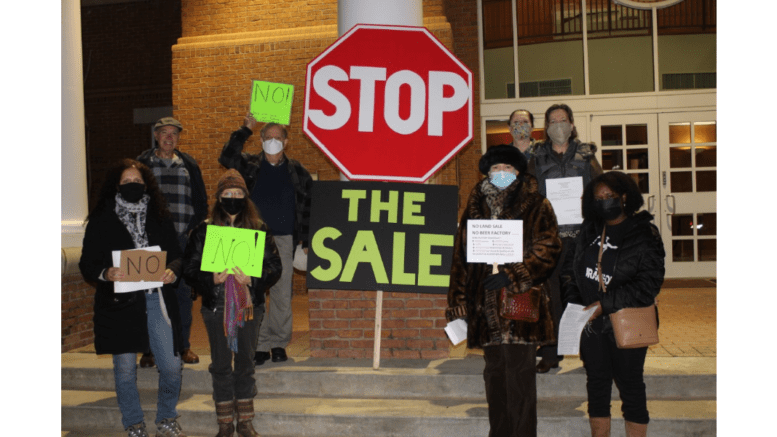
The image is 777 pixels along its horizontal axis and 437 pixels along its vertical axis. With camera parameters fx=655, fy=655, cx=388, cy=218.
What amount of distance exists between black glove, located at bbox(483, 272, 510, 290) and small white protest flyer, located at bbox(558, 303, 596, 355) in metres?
0.42

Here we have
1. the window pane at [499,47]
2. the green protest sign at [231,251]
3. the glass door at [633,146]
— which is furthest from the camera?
the window pane at [499,47]

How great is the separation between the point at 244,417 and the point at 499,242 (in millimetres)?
2097

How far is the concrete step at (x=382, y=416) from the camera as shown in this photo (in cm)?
447

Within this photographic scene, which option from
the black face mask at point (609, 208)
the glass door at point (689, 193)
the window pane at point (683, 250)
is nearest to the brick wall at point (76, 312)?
the black face mask at point (609, 208)

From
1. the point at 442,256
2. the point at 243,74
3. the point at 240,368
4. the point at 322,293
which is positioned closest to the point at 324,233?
the point at 322,293

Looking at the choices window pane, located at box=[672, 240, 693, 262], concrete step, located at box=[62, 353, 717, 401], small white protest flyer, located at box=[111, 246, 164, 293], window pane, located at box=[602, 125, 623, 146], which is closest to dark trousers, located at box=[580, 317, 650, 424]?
concrete step, located at box=[62, 353, 717, 401]

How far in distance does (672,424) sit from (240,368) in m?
2.91

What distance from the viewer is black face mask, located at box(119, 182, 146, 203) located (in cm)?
436

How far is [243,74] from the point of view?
31.6 feet

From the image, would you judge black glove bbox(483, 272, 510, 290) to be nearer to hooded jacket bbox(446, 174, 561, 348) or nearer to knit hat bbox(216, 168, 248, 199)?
hooded jacket bbox(446, 174, 561, 348)

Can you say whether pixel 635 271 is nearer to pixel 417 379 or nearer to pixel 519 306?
pixel 519 306

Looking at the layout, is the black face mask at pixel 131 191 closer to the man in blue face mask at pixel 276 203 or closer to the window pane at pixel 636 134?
the man in blue face mask at pixel 276 203

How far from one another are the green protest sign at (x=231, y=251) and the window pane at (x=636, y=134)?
23.4 feet

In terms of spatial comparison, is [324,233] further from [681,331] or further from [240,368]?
[681,331]
